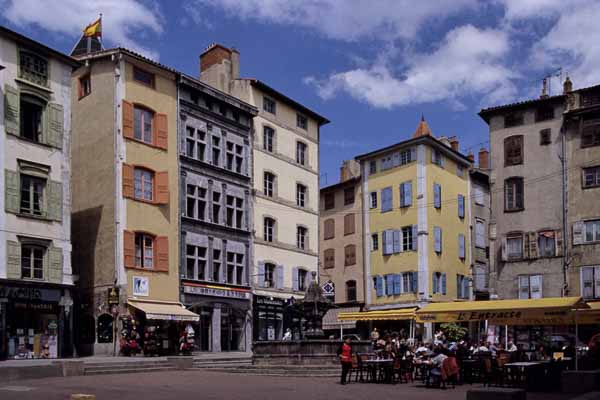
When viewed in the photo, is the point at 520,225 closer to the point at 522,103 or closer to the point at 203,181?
the point at 522,103

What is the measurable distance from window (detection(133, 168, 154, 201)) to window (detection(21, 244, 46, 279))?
19.4ft

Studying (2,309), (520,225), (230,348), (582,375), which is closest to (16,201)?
(2,309)

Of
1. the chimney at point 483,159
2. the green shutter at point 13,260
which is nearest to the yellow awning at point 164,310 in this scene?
the green shutter at point 13,260

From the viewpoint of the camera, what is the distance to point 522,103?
133 feet

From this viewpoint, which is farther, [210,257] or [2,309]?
[210,257]

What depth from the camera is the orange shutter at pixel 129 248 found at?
108ft

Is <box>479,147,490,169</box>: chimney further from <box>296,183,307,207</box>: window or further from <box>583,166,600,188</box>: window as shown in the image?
<box>583,166,600,188</box>: window

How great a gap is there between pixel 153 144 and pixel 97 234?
15.9ft

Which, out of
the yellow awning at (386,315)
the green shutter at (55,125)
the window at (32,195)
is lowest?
the yellow awning at (386,315)

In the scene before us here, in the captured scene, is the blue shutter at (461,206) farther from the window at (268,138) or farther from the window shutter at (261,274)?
the window shutter at (261,274)

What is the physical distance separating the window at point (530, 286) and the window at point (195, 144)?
1756 cm

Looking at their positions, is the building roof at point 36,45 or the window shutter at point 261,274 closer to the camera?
the building roof at point 36,45

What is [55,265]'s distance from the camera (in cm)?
2964

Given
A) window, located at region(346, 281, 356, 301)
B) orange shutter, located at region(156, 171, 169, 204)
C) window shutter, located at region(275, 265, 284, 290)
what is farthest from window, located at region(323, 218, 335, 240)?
orange shutter, located at region(156, 171, 169, 204)
